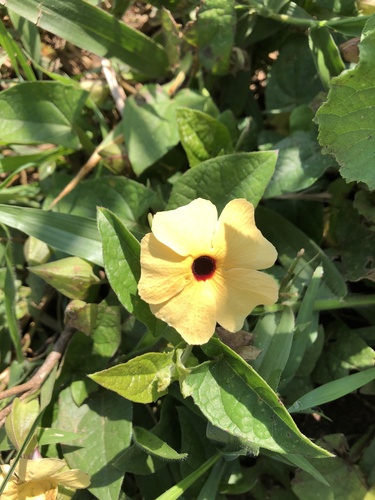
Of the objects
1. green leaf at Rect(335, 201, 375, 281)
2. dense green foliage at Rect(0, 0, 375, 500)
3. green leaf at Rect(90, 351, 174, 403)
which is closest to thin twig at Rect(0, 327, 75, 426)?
dense green foliage at Rect(0, 0, 375, 500)

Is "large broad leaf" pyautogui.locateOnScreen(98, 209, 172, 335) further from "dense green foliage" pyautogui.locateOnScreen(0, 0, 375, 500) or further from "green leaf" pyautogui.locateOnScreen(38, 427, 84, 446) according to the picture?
"green leaf" pyautogui.locateOnScreen(38, 427, 84, 446)

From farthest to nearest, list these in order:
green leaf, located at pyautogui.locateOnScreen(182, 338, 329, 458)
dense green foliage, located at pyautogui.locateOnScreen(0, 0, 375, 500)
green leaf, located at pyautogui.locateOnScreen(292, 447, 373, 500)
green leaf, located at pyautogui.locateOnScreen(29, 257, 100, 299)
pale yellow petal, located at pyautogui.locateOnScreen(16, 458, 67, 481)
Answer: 1. green leaf, located at pyautogui.locateOnScreen(292, 447, 373, 500)
2. green leaf, located at pyautogui.locateOnScreen(29, 257, 100, 299)
3. dense green foliage, located at pyautogui.locateOnScreen(0, 0, 375, 500)
4. pale yellow petal, located at pyautogui.locateOnScreen(16, 458, 67, 481)
5. green leaf, located at pyautogui.locateOnScreen(182, 338, 329, 458)

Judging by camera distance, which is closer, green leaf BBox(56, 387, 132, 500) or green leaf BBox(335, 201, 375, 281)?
green leaf BBox(56, 387, 132, 500)

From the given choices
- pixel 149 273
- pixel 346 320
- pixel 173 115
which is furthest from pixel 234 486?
pixel 173 115

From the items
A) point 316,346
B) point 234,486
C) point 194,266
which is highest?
point 194,266

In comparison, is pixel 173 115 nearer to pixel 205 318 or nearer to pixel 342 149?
pixel 342 149

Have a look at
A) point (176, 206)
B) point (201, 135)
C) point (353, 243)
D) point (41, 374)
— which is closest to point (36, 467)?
point (41, 374)
